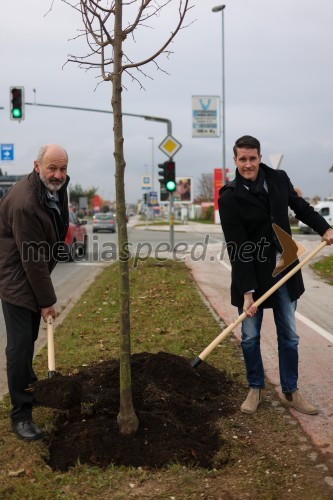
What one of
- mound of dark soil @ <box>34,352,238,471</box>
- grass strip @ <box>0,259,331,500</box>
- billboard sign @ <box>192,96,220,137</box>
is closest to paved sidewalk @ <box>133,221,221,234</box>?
billboard sign @ <box>192,96,220,137</box>

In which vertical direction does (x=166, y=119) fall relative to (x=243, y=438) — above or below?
above

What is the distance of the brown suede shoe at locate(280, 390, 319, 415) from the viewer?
14.0 ft

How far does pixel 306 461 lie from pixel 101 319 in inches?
186

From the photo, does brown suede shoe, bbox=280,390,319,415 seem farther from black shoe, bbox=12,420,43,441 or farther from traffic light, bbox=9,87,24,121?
traffic light, bbox=9,87,24,121

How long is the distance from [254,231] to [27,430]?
2127 mm

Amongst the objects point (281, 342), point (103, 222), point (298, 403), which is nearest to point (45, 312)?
point (281, 342)

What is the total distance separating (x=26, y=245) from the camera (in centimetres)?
369

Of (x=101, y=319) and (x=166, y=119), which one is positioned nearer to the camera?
(x=101, y=319)

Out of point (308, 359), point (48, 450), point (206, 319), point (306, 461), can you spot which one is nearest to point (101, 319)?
point (206, 319)

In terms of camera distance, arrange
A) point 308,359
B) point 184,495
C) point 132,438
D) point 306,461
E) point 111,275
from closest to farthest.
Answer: point 184,495 → point 306,461 → point 132,438 → point 308,359 → point 111,275

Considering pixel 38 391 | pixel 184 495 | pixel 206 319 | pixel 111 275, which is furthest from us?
pixel 111 275

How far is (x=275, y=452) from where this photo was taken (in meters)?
3.57

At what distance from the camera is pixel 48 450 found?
11.9ft

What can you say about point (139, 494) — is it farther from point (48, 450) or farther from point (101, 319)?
point (101, 319)
